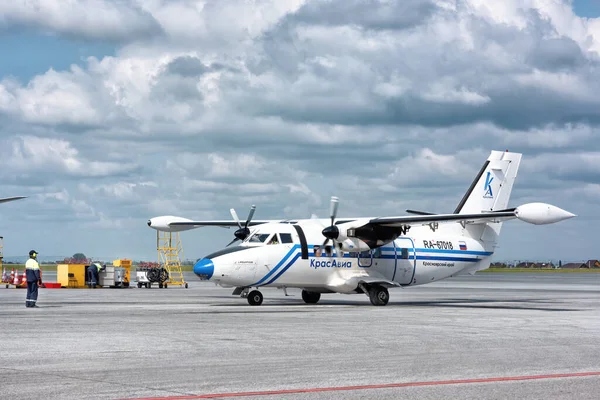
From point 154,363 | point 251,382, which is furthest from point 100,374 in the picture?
point 251,382

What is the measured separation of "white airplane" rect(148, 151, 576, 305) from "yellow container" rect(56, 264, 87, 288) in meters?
19.2

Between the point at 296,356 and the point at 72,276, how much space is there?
3963 centimetres

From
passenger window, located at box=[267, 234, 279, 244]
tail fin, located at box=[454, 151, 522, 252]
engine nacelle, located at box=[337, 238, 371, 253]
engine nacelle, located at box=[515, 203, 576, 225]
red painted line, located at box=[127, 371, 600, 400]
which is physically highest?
tail fin, located at box=[454, 151, 522, 252]

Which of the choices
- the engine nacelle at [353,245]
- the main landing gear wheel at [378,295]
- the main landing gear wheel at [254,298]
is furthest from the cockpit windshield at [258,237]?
the main landing gear wheel at [378,295]

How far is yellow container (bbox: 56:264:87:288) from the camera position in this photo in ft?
169

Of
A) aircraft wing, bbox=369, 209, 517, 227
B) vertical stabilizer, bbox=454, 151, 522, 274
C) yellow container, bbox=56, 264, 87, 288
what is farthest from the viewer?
yellow container, bbox=56, 264, 87, 288

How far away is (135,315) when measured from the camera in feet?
81.8

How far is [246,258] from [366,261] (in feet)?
18.3

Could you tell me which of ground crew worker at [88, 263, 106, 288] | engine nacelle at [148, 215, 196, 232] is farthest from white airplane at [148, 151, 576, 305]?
ground crew worker at [88, 263, 106, 288]

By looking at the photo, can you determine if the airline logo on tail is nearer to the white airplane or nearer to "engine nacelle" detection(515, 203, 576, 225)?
the white airplane

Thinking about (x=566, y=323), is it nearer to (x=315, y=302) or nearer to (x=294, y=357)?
(x=294, y=357)

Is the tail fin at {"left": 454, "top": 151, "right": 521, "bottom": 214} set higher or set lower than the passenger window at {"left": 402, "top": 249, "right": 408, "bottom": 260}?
higher

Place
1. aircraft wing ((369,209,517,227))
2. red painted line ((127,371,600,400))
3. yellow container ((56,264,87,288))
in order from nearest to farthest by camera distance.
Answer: red painted line ((127,371,600,400))
aircraft wing ((369,209,517,227))
yellow container ((56,264,87,288))

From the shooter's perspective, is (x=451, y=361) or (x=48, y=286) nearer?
(x=451, y=361)
